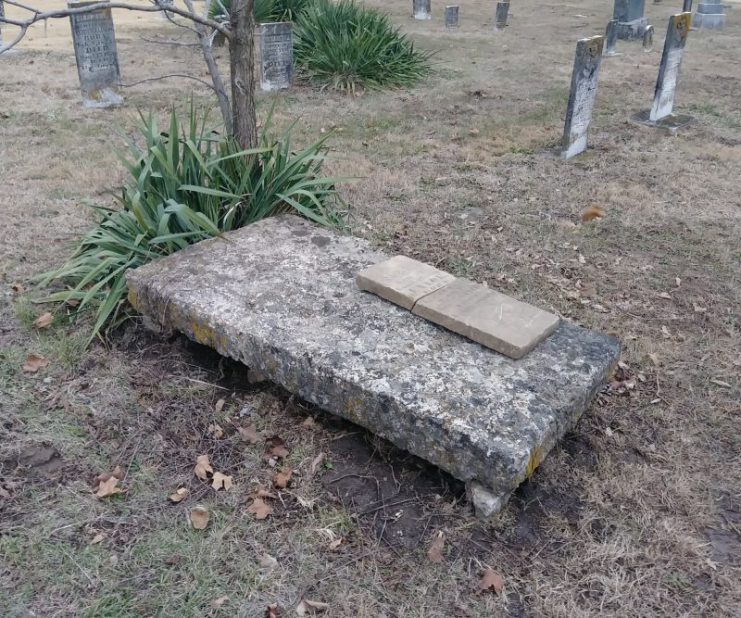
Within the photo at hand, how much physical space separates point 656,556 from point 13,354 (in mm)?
3046

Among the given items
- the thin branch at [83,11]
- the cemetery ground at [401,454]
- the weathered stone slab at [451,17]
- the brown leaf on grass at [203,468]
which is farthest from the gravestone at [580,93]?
the weathered stone slab at [451,17]

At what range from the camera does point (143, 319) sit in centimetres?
345

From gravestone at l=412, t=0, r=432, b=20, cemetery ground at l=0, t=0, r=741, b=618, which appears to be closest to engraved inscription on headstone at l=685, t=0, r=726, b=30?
gravestone at l=412, t=0, r=432, b=20

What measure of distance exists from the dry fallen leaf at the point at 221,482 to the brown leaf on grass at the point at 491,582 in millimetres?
1043

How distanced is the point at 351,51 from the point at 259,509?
790 cm

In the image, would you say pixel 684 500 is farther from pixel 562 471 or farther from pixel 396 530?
pixel 396 530

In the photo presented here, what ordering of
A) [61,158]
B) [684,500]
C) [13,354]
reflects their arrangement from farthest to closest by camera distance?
[61,158]
[13,354]
[684,500]

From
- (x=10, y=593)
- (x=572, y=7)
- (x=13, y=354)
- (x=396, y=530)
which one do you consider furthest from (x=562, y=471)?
(x=572, y=7)

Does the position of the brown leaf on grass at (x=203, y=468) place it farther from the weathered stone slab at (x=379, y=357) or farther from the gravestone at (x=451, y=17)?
the gravestone at (x=451, y=17)

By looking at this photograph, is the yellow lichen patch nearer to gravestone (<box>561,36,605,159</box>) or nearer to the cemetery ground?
the cemetery ground

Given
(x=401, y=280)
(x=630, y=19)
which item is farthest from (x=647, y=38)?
(x=401, y=280)

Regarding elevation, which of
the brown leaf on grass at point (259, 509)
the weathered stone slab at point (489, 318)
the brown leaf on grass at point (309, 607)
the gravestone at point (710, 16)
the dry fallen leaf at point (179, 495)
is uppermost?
the gravestone at point (710, 16)

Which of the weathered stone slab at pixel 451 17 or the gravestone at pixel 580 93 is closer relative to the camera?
the gravestone at pixel 580 93

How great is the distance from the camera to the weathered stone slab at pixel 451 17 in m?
14.2
